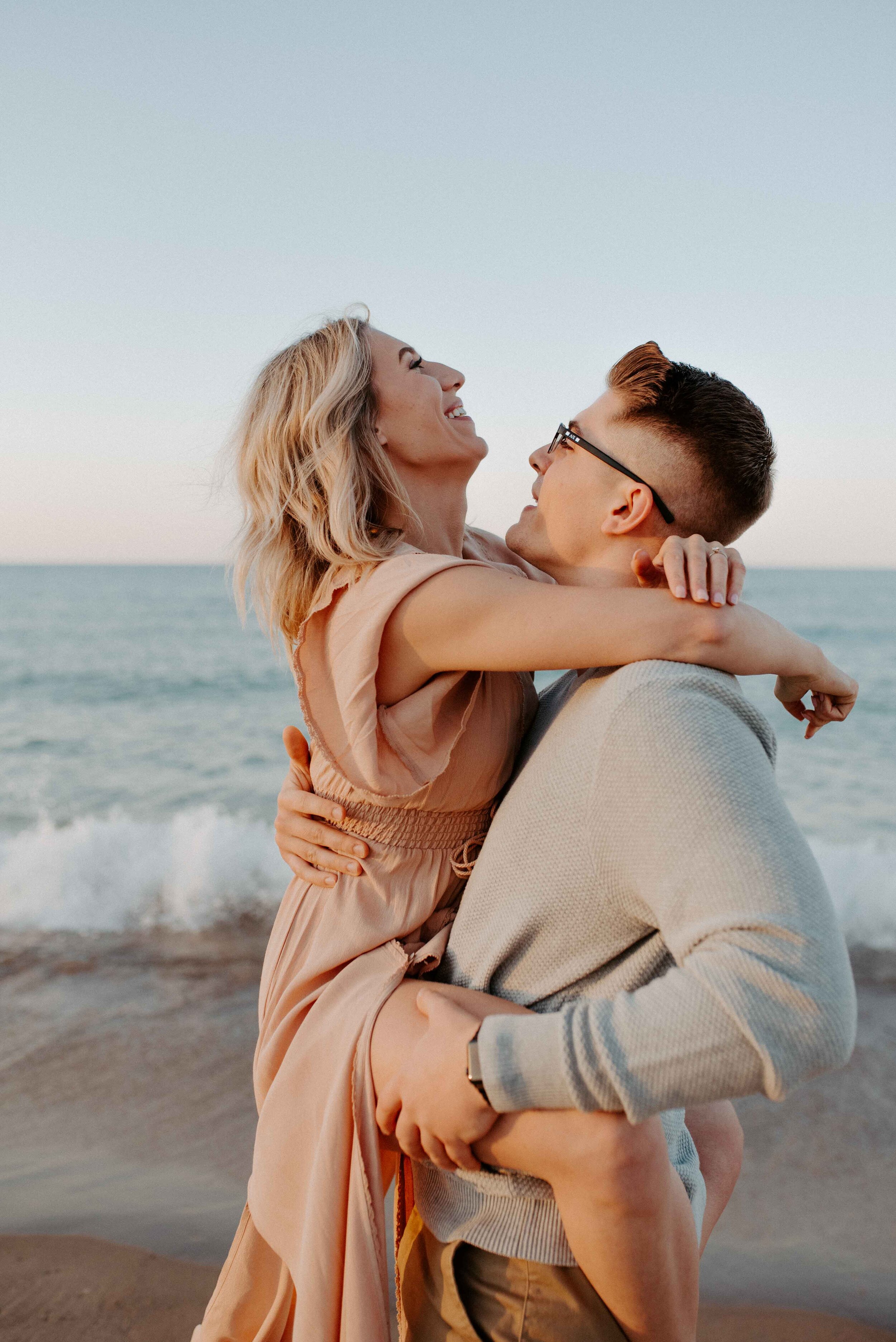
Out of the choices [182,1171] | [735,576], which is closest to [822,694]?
[735,576]

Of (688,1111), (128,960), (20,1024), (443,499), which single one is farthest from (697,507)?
(128,960)

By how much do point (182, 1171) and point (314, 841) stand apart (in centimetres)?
270

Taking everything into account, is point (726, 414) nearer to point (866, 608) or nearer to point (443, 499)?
point (443, 499)

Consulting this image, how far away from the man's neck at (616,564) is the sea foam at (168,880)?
574cm

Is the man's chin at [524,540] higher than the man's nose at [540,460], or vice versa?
the man's nose at [540,460]

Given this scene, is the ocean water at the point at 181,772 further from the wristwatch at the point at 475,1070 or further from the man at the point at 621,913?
the wristwatch at the point at 475,1070

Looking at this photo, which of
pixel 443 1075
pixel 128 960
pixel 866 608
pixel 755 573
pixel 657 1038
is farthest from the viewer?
pixel 755 573

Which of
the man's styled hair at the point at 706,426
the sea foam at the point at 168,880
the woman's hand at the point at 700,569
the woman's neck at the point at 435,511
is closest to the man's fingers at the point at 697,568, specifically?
the woman's hand at the point at 700,569

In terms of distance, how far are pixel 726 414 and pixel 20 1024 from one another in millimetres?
5143

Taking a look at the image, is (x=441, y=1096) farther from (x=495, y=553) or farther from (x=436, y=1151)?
(x=495, y=553)

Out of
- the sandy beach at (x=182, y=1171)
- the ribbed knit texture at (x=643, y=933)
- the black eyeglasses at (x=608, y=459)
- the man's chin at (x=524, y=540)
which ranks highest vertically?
the black eyeglasses at (x=608, y=459)

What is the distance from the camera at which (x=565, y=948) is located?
→ 181 centimetres

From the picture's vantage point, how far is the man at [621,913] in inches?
54.4

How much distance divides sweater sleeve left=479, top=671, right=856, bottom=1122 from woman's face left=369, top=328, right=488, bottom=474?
1.26 meters
